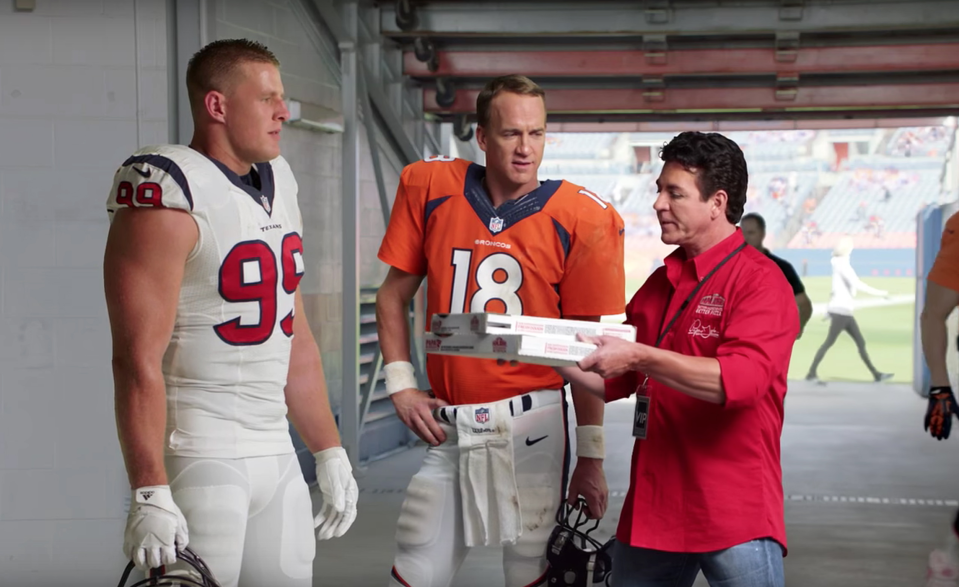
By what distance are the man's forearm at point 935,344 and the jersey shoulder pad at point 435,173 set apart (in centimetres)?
189

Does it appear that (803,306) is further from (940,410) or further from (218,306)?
(218,306)

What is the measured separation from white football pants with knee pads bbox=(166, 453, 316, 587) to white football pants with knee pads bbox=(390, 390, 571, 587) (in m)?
0.29

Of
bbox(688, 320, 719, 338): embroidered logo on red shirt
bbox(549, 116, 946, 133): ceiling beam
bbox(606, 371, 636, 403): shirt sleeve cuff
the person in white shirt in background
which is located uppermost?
bbox(549, 116, 946, 133): ceiling beam

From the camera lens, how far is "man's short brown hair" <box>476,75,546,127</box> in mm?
2838

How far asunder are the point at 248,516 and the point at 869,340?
25.5m

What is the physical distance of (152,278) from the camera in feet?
7.67

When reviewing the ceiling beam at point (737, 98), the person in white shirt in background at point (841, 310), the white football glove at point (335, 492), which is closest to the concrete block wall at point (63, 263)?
the white football glove at point (335, 492)

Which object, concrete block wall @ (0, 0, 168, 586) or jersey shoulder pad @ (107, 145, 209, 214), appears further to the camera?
concrete block wall @ (0, 0, 168, 586)

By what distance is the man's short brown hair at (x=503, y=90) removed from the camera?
9.31 ft

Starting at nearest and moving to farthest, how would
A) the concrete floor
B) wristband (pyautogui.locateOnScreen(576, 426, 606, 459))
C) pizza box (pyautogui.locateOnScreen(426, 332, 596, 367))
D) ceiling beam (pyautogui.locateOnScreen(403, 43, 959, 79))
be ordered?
pizza box (pyautogui.locateOnScreen(426, 332, 596, 367)) < wristband (pyautogui.locateOnScreen(576, 426, 606, 459)) < the concrete floor < ceiling beam (pyautogui.locateOnScreen(403, 43, 959, 79))

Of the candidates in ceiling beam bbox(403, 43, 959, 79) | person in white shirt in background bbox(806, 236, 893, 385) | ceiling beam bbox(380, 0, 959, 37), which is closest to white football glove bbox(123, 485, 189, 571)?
ceiling beam bbox(380, 0, 959, 37)

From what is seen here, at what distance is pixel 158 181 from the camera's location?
7.76ft

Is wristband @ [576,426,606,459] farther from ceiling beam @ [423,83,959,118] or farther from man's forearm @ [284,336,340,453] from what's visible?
ceiling beam @ [423,83,959,118]

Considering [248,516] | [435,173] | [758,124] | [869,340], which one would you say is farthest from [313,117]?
[869,340]
